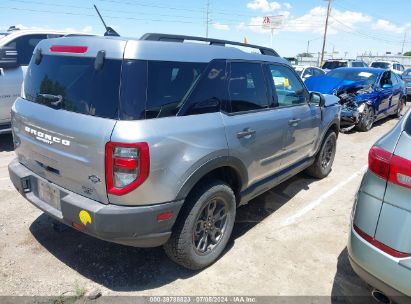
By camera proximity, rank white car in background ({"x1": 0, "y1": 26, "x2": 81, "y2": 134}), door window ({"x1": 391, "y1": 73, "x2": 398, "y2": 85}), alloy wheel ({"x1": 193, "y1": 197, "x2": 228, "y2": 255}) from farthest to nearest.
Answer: door window ({"x1": 391, "y1": 73, "x2": 398, "y2": 85})
white car in background ({"x1": 0, "y1": 26, "x2": 81, "y2": 134})
alloy wheel ({"x1": 193, "y1": 197, "x2": 228, "y2": 255})

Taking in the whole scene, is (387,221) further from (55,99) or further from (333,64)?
(333,64)

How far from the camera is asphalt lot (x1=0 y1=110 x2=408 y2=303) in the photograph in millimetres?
2971

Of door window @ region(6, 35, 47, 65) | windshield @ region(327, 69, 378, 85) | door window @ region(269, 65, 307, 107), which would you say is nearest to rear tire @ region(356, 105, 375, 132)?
windshield @ region(327, 69, 378, 85)

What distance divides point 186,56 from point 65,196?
1.44 m

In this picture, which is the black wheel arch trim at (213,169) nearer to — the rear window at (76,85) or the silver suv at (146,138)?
the silver suv at (146,138)

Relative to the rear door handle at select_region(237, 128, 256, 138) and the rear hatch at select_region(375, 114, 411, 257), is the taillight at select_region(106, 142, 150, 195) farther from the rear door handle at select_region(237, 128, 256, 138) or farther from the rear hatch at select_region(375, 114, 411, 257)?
the rear hatch at select_region(375, 114, 411, 257)

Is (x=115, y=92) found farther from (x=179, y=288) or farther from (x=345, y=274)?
(x=345, y=274)

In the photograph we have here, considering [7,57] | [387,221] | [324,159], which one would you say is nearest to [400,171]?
[387,221]

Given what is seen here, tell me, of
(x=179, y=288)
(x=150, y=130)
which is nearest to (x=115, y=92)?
(x=150, y=130)

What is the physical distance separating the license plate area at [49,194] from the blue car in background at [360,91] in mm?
7889

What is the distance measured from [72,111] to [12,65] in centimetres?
415

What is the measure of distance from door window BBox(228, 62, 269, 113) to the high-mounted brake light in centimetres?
127

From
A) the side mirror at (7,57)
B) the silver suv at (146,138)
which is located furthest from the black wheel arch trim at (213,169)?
the side mirror at (7,57)

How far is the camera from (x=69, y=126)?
103 inches
